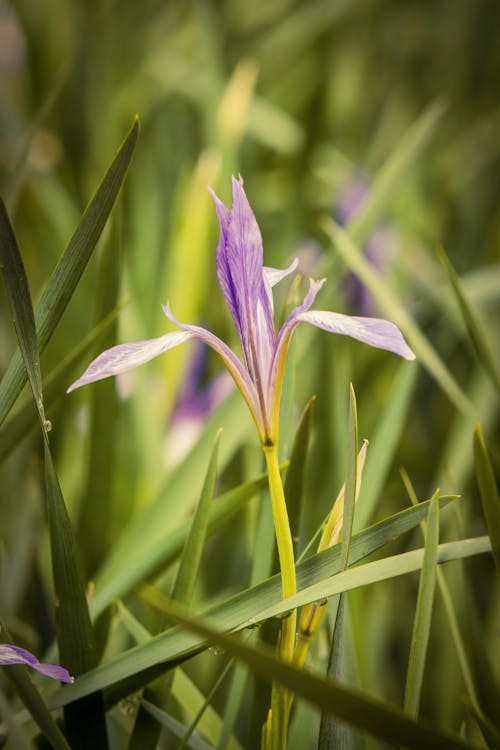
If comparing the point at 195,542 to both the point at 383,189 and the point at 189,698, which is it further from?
the point at 383,189

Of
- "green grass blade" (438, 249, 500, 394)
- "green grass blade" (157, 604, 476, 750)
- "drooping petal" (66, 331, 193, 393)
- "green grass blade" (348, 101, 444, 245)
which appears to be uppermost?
"green grass blade" (348, 101, 444, 245)

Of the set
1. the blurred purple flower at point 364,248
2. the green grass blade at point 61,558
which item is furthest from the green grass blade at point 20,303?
the blurred purple flower at point 364,248

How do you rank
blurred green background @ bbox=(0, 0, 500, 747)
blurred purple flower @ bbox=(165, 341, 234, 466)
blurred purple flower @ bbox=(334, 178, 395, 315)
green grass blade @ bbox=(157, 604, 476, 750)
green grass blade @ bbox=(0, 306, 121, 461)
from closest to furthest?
green grass blade @ bbox=(157, 604, 476, 750)
green grass blade @ bbox=(0, 306, 121, 461)
blurred green background @ bbox=(0, 0, 500, 747)
blurred purple flower @ bbox=(165, 341, 234, 466)
blurred purple flower @ bbox=(334, 178, 395, 315)

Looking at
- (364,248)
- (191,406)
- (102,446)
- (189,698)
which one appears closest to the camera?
(189,698)

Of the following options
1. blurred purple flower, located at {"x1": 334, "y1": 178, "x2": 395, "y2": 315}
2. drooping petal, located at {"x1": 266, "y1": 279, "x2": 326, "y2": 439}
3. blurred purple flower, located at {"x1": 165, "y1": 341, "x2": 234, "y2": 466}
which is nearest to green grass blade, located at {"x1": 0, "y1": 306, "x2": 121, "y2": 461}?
drooping petal, located at {"x1": 266, "y1": 279, "x2": 326, "y2": 439}

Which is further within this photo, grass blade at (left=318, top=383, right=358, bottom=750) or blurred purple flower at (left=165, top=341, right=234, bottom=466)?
blurred purple flower at (left=165, top=341, right=234, bottom=466)

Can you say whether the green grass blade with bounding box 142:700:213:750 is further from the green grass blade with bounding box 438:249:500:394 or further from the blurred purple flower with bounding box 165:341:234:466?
the blurred purple flower with bounding box 165:341:234:466

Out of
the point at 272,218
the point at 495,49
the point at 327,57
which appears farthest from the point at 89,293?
the point at 495,49

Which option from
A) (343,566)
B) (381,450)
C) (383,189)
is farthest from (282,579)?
(383,189)

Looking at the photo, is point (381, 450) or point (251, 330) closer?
point (251, 330)
